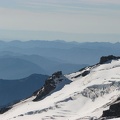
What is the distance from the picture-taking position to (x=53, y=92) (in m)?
161

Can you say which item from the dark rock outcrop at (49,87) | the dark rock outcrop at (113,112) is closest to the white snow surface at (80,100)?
the dark rock outcrop at (49,87)

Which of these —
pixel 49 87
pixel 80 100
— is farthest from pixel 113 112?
pixel 49 87

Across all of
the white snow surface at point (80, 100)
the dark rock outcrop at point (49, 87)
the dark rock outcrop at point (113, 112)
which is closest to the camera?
the dark rock outcrop at point (113, 112)

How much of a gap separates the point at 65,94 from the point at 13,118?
70.3ft

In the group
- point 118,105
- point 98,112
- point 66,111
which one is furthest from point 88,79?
point 118,105

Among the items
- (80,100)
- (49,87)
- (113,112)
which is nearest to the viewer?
(113,112)

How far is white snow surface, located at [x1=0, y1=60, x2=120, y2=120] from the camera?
127438 millimetres

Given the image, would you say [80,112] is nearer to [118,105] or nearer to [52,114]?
[52,114]

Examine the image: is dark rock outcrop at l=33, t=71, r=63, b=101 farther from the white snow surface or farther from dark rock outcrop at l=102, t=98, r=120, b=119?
dark rock outcrop at l=102, t=98, r=120, b=119

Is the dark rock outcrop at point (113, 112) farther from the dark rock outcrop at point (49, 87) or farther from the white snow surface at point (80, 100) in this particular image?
the dark rock outcrop at point (49, 87)

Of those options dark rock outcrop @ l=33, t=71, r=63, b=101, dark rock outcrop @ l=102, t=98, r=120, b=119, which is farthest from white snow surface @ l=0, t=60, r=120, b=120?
dark rock outcrop @ l=102, t=98, r=120, b=119

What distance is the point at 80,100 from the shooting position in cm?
13888

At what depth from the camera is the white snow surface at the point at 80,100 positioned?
127 metres

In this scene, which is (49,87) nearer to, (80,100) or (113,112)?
(80,100)
